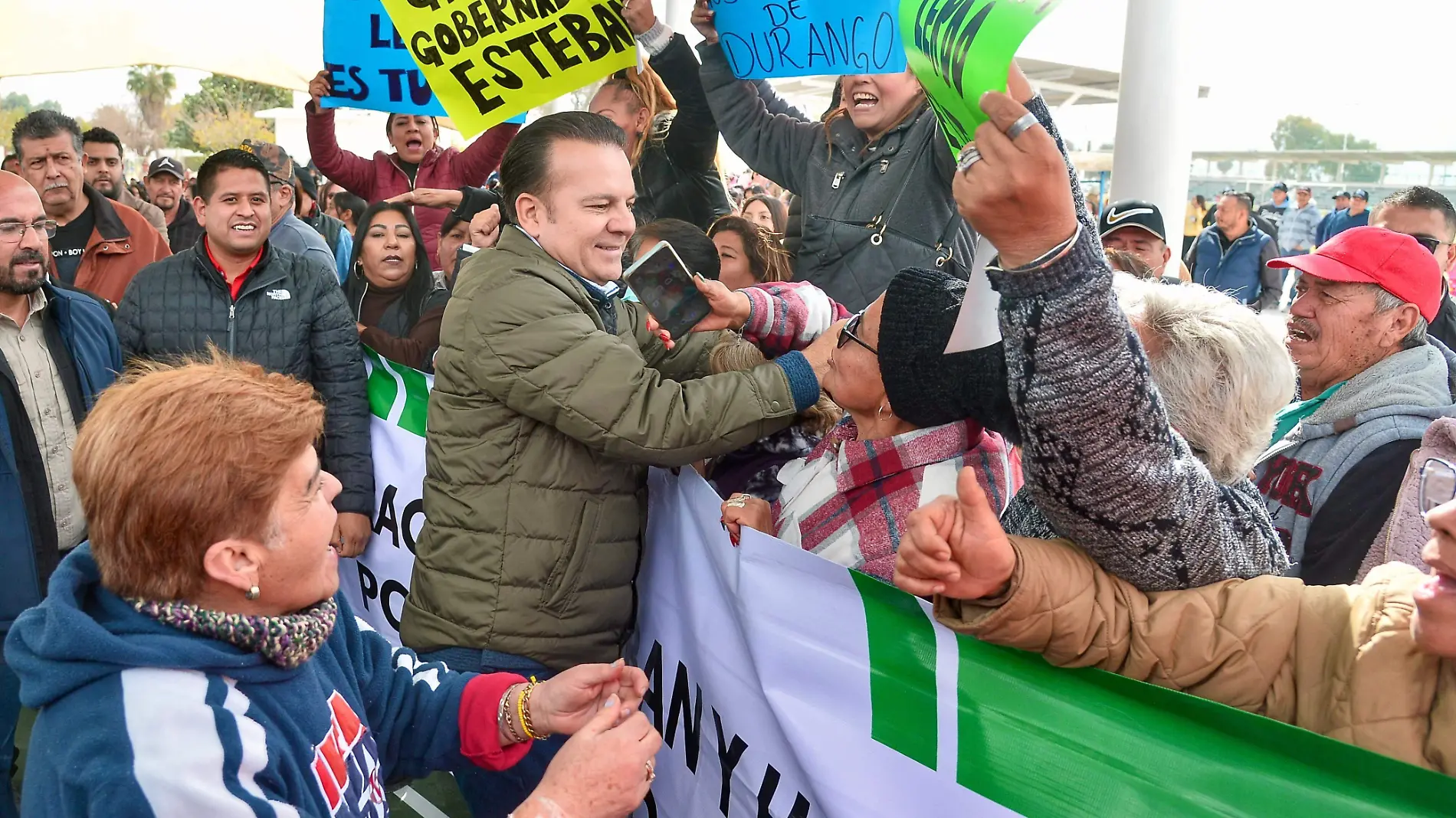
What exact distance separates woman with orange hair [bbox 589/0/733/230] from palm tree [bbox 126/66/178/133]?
64081 mm

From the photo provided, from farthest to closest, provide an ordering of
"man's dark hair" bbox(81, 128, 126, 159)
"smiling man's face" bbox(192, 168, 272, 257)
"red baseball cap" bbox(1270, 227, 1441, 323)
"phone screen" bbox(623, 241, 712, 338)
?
1. "man's dark hair" bbox(81, 128, 126, 159)
2. "smiling man's face" bbox(192, 168, 272, 257)
3. "red baseball cap" bbox(1270, 227, 1441, 323)
4. "phone screen" bbox(623, 241, 712, 338)

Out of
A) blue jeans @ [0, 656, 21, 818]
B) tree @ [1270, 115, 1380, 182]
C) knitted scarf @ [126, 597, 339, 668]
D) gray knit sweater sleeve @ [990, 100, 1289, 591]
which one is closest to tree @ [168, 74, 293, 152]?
tree @ [1270, 115, 1380, 182]

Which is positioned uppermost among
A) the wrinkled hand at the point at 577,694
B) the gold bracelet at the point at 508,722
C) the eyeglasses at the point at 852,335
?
the eyeglasses at the point at 852,335

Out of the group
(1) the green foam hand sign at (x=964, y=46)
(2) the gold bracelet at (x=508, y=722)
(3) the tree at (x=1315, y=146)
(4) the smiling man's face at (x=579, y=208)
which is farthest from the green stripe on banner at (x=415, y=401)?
(3) the tree at (x=1315, y=146)

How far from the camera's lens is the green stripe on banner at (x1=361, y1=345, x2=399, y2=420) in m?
3.71

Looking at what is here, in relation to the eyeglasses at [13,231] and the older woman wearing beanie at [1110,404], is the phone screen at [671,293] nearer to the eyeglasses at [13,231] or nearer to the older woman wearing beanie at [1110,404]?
the older woman wearing beanie at [1110,404]

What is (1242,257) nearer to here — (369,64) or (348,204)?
(348,204)

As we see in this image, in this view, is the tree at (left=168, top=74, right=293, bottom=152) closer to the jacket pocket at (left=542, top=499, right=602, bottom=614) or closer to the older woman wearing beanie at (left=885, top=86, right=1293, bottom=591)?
the jacket pocket at (left=542, top=499, right=602, bottom=614)

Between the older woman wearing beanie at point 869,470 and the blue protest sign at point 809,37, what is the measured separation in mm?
1020

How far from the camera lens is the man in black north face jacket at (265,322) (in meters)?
3.61

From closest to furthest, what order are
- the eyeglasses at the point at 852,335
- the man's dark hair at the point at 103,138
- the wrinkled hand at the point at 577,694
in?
the wrinkled hand at the point at 577,694 → the eyeglasses at the point at 852,335 → the man's dark hair at the point at 103,138

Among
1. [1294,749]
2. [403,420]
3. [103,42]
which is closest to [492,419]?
[403,420]

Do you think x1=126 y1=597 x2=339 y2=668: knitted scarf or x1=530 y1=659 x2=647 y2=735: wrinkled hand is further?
x1=530 y1=659 x2=647 y2=735: wrinkled hand

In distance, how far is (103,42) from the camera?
6.26 meters
